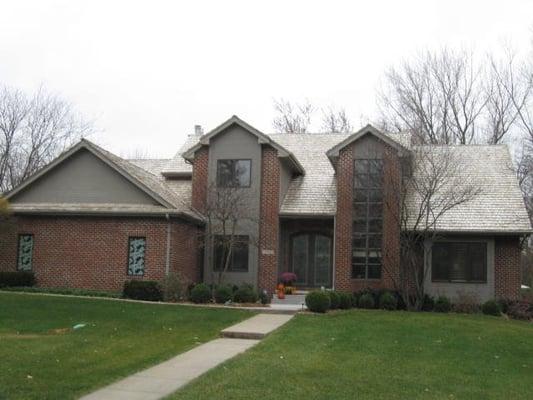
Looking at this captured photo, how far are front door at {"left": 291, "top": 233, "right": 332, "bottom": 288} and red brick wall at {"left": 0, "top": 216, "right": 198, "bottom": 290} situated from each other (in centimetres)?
447

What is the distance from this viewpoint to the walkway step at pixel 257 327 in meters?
13.9

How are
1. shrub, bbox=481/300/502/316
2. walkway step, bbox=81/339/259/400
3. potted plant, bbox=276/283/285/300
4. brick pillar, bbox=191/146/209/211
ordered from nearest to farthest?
walkway step, bbox=81/339/259/400
shrub, bbox=481/300/502/316
potted plant, bbox=276/283/285/300
brick pillar, bbox=191/146/209/211

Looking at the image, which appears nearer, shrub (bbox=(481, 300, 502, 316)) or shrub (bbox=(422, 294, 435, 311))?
shrub (bbox=(481, 300, 502, 316))

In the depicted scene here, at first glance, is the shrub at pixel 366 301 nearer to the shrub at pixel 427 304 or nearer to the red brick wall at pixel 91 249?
the shrub at pixel 427 304

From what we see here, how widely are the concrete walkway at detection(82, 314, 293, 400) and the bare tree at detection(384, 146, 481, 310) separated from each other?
26.1ft

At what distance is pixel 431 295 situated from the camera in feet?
74.8

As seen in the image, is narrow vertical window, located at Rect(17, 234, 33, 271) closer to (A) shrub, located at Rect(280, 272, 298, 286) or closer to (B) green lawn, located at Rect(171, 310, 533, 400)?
(A) shrub, located at Rect(280, 272, 298, 286)

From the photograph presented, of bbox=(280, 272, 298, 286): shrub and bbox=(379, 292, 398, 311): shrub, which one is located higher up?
bbox=(280, 272, 298, 286): shrub

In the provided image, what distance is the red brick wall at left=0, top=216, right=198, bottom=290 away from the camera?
73.1 feet

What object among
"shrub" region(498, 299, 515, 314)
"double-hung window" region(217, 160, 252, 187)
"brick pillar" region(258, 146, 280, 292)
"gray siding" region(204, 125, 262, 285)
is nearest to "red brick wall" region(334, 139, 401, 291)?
"brick pillar" region(258, 146, 280, 292)

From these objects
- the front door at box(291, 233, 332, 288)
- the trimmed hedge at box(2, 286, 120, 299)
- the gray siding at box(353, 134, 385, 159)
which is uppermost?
the gray siding at box(353, 134, 385, 159)

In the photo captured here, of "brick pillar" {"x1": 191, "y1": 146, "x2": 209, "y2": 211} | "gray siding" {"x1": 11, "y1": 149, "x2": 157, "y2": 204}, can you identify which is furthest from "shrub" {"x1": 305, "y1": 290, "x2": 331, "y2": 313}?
"gray siding" {"x1": 11, "y1": 149, "x2": 157, "y2": 204}

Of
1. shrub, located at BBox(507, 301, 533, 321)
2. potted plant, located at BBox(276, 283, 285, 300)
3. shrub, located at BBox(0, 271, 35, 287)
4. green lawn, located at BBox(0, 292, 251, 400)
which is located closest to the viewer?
green lawn, located at BBox(0, 292, 251, 400)

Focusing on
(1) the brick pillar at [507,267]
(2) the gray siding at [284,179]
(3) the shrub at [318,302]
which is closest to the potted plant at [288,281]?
(2) the gray siding at [284,179]
